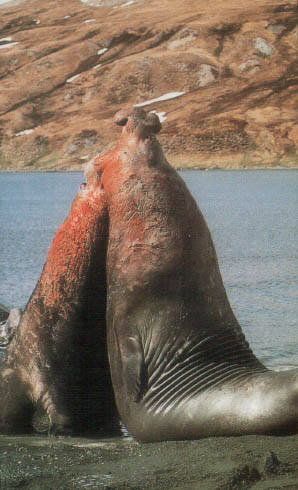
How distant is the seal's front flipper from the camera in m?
4.75

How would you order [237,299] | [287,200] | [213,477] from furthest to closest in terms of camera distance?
1. [287,200]
2. [237,299]
3. [213,477]

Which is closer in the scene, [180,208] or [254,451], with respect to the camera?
[254,451]

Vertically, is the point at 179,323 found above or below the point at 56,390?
above

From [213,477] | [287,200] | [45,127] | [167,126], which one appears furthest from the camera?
[45,127]

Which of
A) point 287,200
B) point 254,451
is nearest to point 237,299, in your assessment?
point 254,451

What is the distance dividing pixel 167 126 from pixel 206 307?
74.5 meters

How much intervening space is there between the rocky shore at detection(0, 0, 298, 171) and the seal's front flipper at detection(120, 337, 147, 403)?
235 ft

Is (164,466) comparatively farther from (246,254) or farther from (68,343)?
(246,254)

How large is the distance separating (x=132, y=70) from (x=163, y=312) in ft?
291

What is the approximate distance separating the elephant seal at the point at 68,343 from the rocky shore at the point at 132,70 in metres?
70.9

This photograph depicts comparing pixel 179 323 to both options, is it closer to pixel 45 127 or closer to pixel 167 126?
pixel 167 126

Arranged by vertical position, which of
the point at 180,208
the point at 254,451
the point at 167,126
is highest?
the point at 180,208

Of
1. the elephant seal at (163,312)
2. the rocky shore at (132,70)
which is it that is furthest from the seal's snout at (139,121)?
the rocky shore at (132,70)

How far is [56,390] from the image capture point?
17.4ft
